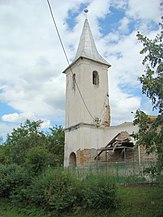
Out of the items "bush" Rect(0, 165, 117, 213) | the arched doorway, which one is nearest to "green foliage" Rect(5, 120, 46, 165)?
the arched doorway

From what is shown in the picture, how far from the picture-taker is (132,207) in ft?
35.2

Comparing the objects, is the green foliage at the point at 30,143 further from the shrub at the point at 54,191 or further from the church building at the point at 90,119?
the shrub at the point at 54,191

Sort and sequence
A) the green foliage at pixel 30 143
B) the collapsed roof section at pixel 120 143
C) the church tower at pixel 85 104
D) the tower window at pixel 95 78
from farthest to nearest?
the green foliage at pixel 30 143, the tower window at pixel 95 78, the church tower at pixel 85 104, the collapsed roof section at pixel 120 143

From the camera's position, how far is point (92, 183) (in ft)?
38.7

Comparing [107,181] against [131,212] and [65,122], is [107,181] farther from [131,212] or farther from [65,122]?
[65,122]

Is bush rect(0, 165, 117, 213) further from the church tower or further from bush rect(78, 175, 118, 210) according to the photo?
the church tower

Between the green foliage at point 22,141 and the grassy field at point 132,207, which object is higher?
the green foliage at point 22,141

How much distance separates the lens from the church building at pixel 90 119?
2334cm

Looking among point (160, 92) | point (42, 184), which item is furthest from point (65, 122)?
point (160, 92)

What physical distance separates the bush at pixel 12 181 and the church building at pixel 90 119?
8748 mm

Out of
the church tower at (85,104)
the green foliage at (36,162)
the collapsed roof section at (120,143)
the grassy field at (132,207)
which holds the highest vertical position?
the church tower at (85,104)

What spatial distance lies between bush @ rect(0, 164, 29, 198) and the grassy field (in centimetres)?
131

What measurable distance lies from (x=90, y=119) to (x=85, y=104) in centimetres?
147

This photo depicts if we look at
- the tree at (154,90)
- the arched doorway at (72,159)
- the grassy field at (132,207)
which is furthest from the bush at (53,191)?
the arched doorway at (72,159)
